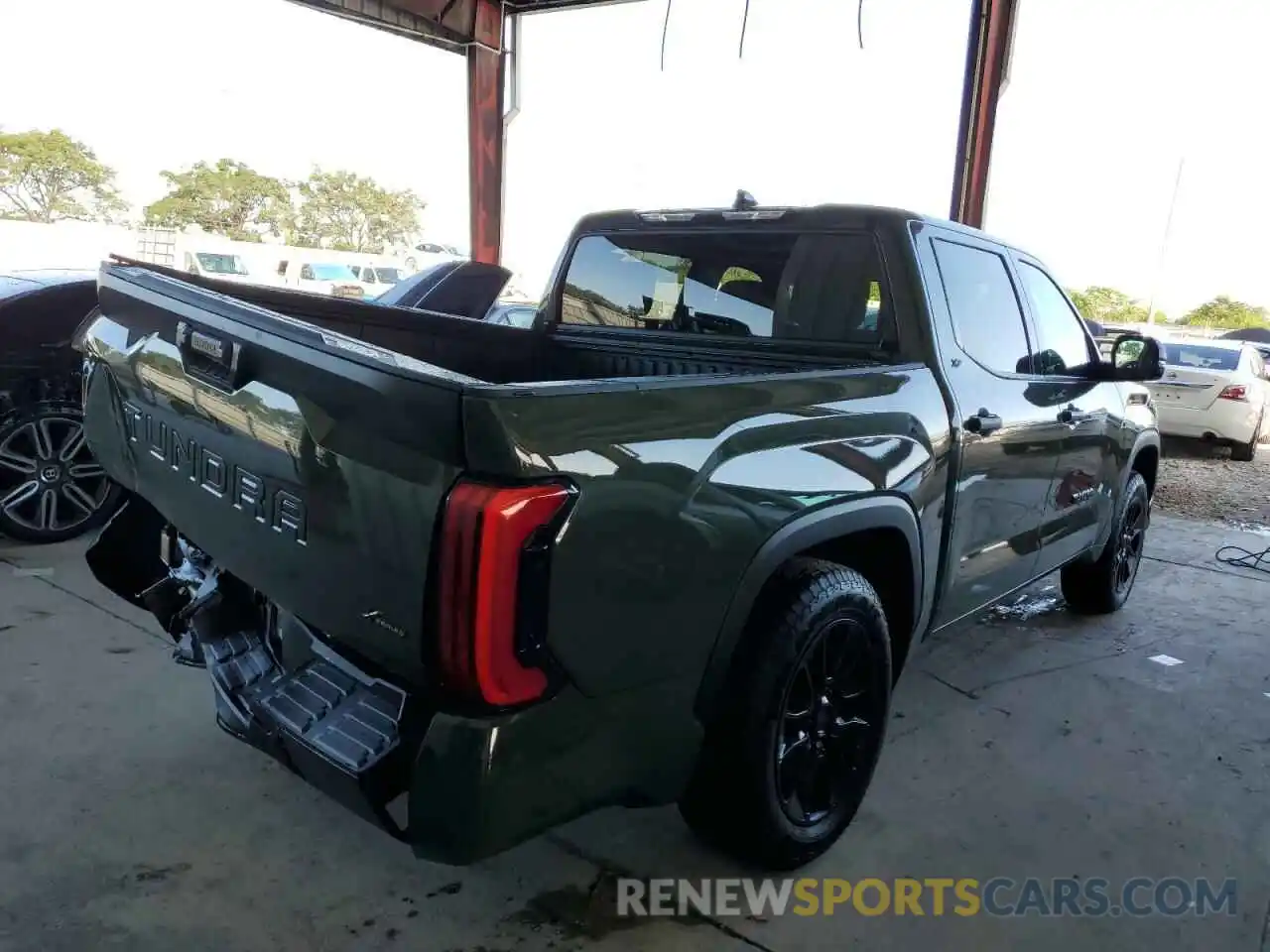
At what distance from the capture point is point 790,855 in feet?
7.81

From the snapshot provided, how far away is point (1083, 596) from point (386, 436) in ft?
14.0

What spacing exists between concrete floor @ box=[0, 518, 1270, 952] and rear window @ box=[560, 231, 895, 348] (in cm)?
148

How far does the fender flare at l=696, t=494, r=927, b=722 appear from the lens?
78.5 inches

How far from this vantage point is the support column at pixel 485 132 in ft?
38.1

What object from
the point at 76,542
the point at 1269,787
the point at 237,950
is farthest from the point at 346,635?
the point at 76,542

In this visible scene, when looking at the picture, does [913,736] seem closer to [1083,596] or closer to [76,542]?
[1083,596]

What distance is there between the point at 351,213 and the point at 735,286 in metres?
42.7

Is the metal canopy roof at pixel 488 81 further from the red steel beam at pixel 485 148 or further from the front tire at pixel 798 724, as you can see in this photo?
the front tire at pixel 798 724

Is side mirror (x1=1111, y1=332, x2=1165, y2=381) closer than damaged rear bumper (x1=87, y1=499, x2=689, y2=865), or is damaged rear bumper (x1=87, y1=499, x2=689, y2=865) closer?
damaged rear bumper (x1=87, y1=499, x2=689, y2=865)

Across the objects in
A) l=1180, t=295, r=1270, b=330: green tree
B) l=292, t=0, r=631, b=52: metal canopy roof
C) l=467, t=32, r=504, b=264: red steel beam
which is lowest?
l=1180, t=295, r=1270, b=330: green tree

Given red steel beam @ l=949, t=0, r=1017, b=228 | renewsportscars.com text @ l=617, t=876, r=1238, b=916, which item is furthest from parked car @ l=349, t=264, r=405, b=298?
renewsportscars.com text @ l=617, t=876, r=1238, b=916

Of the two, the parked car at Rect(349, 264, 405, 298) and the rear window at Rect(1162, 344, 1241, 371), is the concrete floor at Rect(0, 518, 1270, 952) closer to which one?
the rear window at Rect(1162, 344, 1241, 371)

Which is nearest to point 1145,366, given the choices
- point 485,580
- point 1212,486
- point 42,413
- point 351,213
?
point 485,580

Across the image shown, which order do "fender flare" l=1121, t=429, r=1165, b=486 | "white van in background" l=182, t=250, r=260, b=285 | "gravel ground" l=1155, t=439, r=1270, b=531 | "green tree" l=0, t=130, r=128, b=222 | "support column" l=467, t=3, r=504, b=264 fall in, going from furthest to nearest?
1. "green tree" l=0, t=130, r=128, b=222
2. "white van in background" l=182, t=250, r=260, b=285
3. "support column" l=467, t=3, r=504, b=264
4. "gravel ground" l=1155, t=439, r=1270, b=531
5. "fender flare" l=1121, t=429, r=1165, b=486
